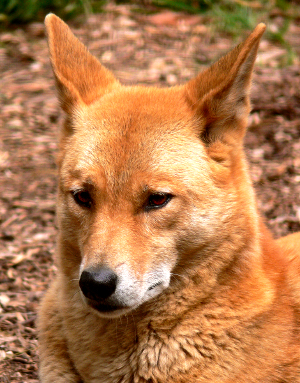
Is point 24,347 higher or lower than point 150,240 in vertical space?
lower

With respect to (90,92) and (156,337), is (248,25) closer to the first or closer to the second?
(90,92)

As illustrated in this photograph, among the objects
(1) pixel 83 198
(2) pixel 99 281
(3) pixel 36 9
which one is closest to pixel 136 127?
(1) pixel 83 198

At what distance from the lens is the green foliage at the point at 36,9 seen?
27.2ft

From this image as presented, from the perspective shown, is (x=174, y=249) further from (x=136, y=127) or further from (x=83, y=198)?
(x=136, y=127)

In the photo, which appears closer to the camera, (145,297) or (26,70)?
(145,297)

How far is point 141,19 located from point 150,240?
6508mm

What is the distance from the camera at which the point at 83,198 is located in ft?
11.0

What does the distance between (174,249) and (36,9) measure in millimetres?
6332

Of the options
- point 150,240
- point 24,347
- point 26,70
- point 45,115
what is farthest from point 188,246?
point 26,70

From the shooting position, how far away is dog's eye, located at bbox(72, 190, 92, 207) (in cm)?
333

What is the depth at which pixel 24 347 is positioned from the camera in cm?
418

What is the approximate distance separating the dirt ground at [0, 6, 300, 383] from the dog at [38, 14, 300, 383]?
114 cm

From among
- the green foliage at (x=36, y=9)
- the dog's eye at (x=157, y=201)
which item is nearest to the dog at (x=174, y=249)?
the dog's eye at (x=157, y=201)

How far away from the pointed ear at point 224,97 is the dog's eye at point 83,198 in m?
0.80
